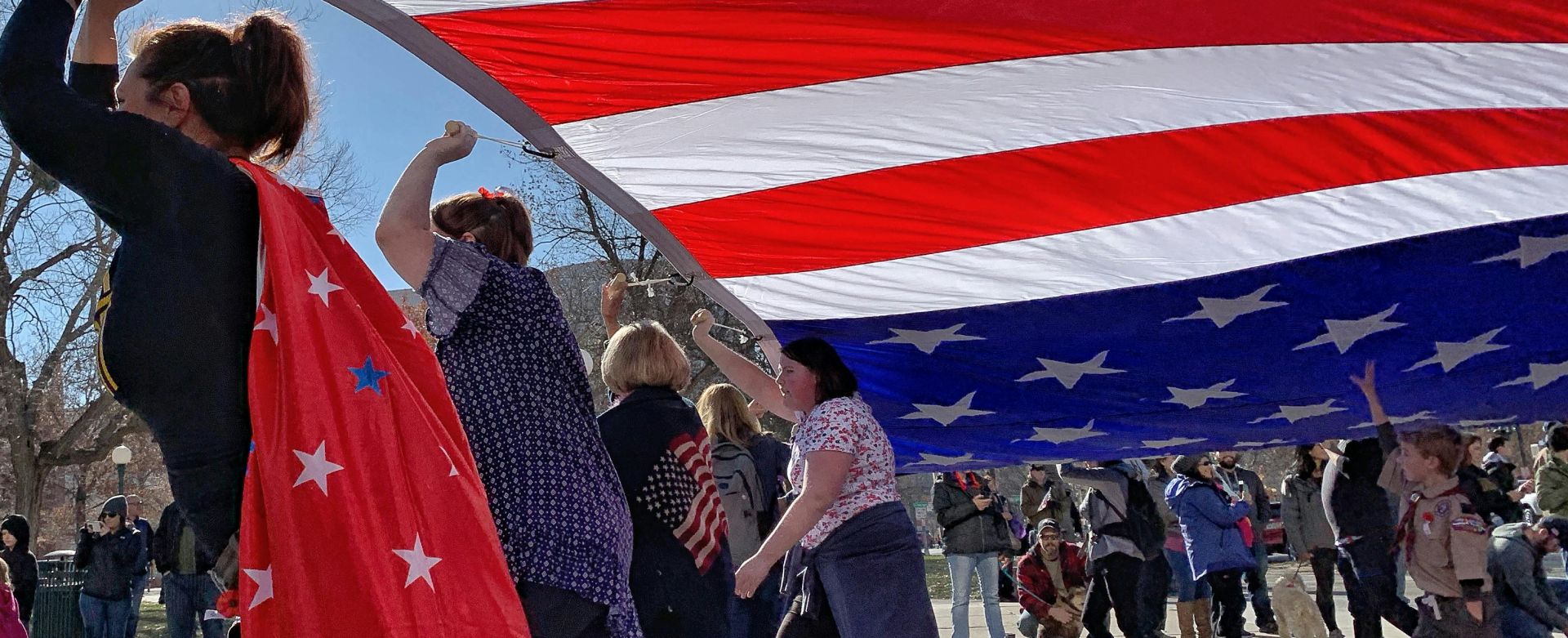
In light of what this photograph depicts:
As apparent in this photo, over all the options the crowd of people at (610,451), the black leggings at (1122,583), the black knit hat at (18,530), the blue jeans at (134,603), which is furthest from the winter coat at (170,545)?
the black leggings at (1122,583)

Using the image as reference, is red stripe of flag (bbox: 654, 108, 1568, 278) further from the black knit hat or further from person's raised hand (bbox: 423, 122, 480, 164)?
the black knit hat

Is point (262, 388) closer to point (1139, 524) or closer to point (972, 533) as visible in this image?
point (1139, 524)

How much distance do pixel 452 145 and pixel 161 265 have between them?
3.38 feet

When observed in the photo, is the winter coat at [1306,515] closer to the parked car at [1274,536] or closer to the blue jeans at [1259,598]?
the blue jeans at [1259,598]

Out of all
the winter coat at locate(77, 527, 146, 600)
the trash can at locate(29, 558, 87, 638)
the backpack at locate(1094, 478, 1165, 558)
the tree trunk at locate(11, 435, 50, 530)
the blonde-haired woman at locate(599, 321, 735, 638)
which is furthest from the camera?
the tree trunk at locate(11, 435, 50, 530)

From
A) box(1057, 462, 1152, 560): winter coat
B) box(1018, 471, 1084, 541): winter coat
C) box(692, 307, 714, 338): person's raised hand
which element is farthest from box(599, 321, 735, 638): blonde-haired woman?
box(1018, 471, 1084, 541): winter coat

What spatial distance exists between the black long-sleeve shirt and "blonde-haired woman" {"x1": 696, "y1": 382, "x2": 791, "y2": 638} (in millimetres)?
4735

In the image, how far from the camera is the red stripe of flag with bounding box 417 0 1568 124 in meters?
3.46

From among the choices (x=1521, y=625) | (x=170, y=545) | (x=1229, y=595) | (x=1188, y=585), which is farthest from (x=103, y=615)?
(x=1521, y=625)

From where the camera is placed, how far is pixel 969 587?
10.1 meters

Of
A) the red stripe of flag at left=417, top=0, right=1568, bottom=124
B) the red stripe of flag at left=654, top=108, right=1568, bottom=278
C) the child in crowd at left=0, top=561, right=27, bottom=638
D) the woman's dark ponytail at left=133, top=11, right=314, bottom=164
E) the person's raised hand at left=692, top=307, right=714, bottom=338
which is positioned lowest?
the child in crowd at left=0, top=561, right=27, bottom=638

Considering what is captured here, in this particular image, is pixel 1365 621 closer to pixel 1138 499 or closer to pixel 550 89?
pixel 1138 499

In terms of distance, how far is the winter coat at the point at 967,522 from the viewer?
10094mm

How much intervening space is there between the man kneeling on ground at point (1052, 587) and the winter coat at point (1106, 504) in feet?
2.61
